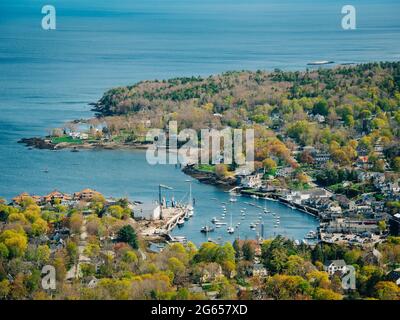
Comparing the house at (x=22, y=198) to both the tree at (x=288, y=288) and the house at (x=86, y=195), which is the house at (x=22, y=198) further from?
the tree at (x=288, y=288)

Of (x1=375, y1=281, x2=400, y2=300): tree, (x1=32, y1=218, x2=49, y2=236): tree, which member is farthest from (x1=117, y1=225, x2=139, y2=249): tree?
(x1=375, y1=281, x2=400, y2=300): tree

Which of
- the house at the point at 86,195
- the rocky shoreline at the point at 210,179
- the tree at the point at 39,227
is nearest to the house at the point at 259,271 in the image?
the tree at the point at 39,227

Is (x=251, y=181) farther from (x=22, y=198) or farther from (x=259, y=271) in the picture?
(x=259, y=271)

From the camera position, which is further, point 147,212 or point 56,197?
point 56,197

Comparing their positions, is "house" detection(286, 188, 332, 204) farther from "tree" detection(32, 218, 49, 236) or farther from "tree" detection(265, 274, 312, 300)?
"tree" detection(265, 274, 312, 300)

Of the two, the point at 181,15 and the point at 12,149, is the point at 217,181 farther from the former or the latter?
the point at 181,15

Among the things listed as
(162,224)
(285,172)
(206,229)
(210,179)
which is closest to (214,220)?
(206,229)
